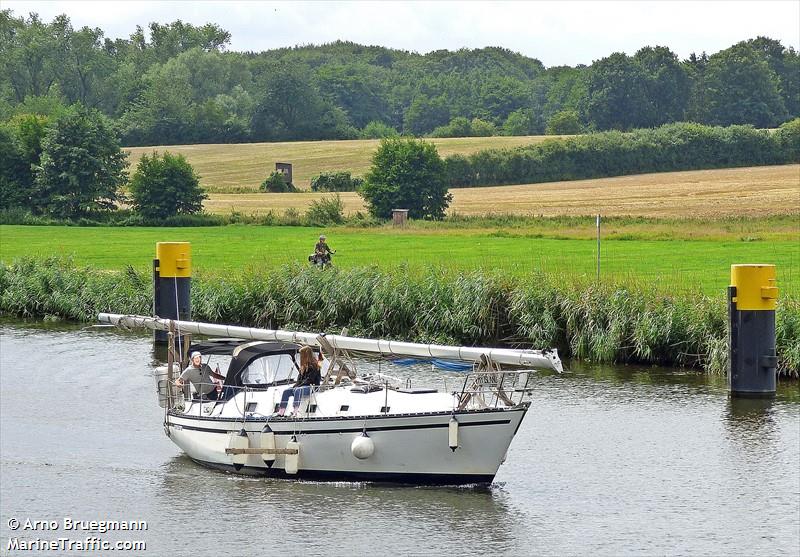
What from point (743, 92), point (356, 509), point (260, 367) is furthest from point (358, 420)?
point (743, 92)

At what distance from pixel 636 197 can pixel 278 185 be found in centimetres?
2972

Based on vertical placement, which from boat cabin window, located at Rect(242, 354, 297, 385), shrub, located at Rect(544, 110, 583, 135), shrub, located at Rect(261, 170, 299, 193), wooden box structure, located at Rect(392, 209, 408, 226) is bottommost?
boat cabin window, located at Rect(242, 354, 297, 385)

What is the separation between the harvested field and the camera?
114062 millimetres

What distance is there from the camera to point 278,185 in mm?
106062

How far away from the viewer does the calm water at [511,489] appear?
19.7 metres

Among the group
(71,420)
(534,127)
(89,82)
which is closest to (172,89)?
(89,82)

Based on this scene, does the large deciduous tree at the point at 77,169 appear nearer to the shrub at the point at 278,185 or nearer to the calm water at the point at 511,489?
the shrub at the point at 278,185

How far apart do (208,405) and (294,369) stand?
167 cm

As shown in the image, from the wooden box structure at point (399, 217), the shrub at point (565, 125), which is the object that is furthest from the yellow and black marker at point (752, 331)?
the shrub at point (565, 125)

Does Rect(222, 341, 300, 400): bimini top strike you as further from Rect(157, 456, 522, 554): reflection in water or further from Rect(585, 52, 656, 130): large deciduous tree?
Rect(585, 52, 656, 130): large deciduous tree

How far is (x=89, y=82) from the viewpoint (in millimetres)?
171875

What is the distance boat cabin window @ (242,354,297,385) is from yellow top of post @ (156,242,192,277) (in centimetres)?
1356

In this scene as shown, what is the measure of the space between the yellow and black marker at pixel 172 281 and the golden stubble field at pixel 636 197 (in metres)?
40.7

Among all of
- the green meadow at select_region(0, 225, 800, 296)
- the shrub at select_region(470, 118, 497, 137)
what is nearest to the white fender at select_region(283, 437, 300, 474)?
the green meadow at select_region(0, 225, 800, 296)
